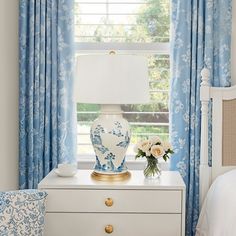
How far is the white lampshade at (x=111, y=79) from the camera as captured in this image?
89.0 inches

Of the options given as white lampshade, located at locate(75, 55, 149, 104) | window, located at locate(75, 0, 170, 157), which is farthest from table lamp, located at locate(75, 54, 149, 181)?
window, located at locate(75, 0, 170, 157)

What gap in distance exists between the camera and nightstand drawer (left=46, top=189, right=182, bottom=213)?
2.30m

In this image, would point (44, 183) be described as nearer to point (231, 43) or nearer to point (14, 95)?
point (14, 95)

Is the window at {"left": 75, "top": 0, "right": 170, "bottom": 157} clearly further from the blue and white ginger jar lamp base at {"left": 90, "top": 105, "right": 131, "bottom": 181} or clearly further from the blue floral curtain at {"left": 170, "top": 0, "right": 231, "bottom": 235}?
the blue and white ginger jar lamp base at {"left": 90, "top": 105, "right": 131, "bottom": 181}

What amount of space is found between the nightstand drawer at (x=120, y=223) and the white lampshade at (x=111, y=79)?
2.06 ft

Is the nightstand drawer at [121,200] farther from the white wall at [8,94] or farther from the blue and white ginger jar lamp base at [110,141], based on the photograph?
the white wall at [8,94]

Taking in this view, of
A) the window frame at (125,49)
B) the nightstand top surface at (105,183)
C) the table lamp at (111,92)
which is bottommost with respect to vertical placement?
the nightstand top surface at (105,183)

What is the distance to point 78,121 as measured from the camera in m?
3.03

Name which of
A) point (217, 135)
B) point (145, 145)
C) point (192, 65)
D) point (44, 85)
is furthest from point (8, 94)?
point (217, 135)

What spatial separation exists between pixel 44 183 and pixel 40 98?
0.72m

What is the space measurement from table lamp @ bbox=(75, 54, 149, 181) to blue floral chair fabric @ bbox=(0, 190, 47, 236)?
1.96 ft

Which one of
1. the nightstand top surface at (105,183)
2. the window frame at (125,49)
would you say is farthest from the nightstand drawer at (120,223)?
the window frame at (125,49)

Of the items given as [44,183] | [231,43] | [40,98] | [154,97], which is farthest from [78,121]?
[231,43]

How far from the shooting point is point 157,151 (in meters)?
2.43
